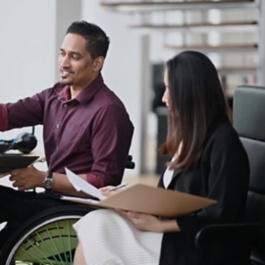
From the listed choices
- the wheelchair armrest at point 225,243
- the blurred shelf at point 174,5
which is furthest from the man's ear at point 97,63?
the blurred shelf at point 174,5

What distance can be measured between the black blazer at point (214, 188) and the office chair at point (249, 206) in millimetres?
45

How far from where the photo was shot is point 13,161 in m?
2.69

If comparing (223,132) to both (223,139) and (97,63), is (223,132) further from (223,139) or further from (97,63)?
(97,63)

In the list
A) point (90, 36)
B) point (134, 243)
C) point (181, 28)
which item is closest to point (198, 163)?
point (134, 243)

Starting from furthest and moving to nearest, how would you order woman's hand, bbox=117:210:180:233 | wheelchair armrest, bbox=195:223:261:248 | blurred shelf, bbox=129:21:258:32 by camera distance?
1. blurred shelf, bbox=129:21:258:32
2. woman's hand, bbox=117:210:180:233
3. wheelchair armrest, bbox=195:223:261:248

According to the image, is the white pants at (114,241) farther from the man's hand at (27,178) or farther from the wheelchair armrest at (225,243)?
the man's hand at (27,178)

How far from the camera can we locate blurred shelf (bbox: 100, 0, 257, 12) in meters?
4.88

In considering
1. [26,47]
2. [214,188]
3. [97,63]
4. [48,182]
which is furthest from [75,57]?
[26,47]

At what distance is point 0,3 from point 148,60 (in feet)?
8.85

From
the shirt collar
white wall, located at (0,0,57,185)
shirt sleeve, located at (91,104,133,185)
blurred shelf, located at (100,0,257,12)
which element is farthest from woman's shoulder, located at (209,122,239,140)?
blurred shelf, located at (100,0,257,12)

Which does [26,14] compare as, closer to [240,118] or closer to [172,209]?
[240,118]

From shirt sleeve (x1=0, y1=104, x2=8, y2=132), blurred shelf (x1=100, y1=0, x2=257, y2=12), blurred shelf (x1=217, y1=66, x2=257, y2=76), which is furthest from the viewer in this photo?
blurred shelf (x1=217, y1=66, x2=257, y2=76)

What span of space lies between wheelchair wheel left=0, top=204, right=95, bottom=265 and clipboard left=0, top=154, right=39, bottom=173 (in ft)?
0.62

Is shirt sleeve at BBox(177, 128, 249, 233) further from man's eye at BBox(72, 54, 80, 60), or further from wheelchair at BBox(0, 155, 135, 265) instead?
man's eye at BBox(72, 54, 80, 60)
